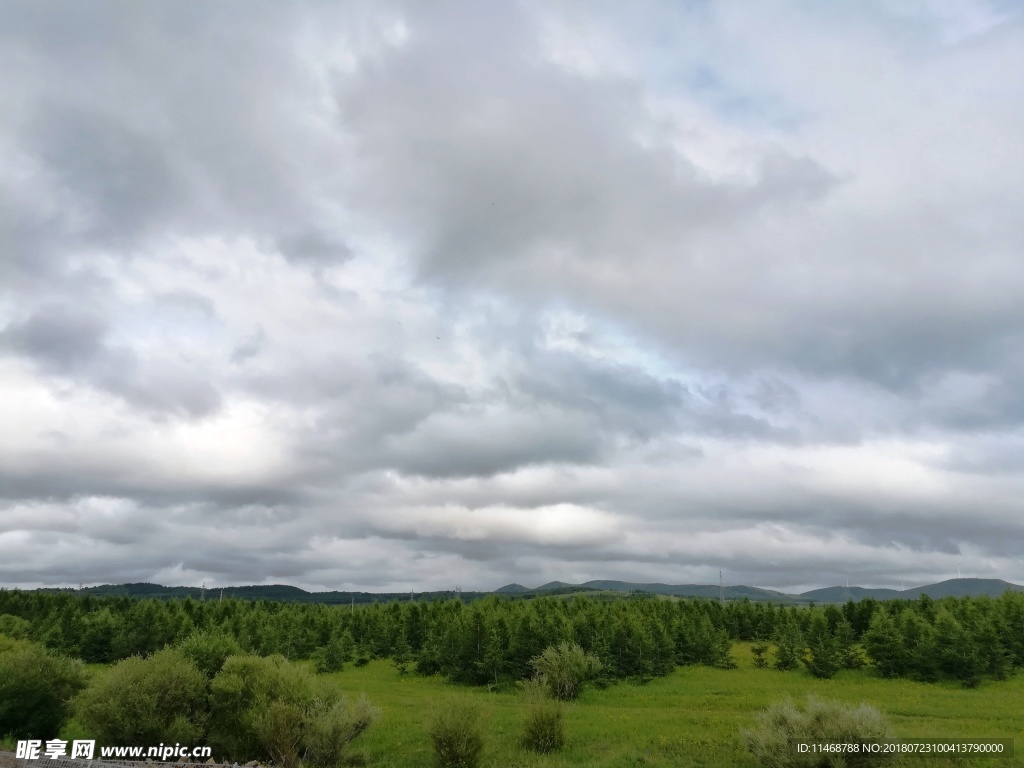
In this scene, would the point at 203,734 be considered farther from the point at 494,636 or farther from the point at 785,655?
the point at 785,655

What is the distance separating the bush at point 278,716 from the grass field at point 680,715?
2.84 meters

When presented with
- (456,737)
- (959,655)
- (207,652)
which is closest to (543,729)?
(456,737)

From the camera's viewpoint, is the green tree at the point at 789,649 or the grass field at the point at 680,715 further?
the green tree at the point at 789,649

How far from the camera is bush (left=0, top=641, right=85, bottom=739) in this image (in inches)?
1128

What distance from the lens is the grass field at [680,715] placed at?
92.4ft

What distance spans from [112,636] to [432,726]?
238 ft

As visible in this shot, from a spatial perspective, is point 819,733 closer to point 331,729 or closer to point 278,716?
point 331,729

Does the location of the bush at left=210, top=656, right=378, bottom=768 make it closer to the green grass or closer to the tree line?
the green grass

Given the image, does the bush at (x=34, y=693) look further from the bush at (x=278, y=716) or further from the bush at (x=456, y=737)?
the bush at (x=456, y=737)

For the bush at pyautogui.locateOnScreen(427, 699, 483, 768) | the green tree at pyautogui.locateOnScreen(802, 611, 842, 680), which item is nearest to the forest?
the bush at pyautogui.locateOnScreen(427, 699, 483, 768)

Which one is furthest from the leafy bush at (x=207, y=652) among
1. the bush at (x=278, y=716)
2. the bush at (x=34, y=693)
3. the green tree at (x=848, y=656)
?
the green tree at (x=848, y=656)

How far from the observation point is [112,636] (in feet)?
263

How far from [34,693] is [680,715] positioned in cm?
3363

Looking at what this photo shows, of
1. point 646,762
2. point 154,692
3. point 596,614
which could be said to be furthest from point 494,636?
point 154,692
